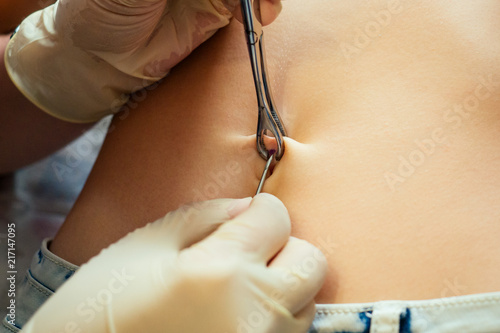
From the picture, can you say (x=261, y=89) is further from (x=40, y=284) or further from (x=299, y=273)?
(x=40, y=284)

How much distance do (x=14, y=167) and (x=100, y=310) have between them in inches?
26.0

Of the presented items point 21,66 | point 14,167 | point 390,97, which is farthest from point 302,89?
point 14,167

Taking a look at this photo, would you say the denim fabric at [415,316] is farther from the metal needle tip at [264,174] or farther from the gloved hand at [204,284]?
the metal needle tip at [264,174]

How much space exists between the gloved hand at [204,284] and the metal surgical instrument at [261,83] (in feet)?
0.35

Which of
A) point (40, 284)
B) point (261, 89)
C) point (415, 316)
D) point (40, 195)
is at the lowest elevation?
point (40, 195)

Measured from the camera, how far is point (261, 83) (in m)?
0.62

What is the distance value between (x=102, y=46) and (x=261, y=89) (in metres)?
0.26

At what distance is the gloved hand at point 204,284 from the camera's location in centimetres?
49

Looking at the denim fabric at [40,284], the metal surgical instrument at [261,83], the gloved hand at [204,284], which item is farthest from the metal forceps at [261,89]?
the denim fabric at [40,284]

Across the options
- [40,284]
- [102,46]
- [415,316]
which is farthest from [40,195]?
[415,316]

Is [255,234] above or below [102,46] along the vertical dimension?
below

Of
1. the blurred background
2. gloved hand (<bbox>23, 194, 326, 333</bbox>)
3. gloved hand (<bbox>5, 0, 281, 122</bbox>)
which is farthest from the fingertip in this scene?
the blurred background

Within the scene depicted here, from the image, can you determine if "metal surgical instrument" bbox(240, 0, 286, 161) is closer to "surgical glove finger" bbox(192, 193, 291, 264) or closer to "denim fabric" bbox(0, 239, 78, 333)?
"surgical glove finger" bbox(192, 193, 291, 264)

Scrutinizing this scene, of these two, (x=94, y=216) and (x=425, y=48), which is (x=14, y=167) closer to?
(x=94, y=216)
